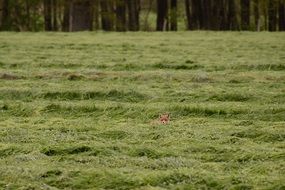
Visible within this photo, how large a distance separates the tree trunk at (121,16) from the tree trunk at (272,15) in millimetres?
11412

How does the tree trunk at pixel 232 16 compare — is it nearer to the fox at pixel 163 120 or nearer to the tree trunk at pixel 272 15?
the tree trunk at pixel 272 15

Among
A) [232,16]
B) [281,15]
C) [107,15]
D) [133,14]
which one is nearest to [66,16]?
[107,15]

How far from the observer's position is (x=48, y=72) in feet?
51.5

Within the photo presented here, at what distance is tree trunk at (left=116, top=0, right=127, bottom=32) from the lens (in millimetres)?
47344

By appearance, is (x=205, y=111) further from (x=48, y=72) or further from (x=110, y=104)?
(x=48, y=72)

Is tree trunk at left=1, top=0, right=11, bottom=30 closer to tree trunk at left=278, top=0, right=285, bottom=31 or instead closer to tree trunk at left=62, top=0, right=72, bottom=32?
tree trunk at left=62, top=0, right=72, bottom=32

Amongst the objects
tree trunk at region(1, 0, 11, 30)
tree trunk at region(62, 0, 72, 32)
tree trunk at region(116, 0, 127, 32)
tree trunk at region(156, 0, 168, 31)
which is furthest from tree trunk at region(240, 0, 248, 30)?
tree trunk at region(1, 0, 11, 30)

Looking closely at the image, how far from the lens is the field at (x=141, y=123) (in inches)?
253

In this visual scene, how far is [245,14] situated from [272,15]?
231cm

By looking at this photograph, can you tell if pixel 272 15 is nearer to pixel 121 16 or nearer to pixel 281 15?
pixel 281 15

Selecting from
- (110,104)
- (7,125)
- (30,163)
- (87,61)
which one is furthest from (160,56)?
(30,163)

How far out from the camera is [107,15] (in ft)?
154

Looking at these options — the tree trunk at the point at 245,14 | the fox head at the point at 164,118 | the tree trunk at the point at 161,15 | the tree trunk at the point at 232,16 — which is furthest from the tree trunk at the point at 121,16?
the fox head at the point at 164,118

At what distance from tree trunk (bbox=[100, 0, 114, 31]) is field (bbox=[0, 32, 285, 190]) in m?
28.0
